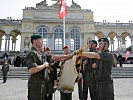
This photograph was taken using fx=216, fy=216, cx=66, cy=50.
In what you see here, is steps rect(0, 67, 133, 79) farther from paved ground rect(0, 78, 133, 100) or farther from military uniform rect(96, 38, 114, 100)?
military uniform rect(96, 38, 114, 100)

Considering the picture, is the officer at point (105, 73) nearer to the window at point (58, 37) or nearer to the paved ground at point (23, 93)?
the paved ground at point (23, 93)

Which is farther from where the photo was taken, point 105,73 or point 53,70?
point 53,70

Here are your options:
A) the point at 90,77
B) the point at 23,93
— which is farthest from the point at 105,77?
the point at 23,93

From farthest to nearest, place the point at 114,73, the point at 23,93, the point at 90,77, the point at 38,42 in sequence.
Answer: the point at 114,73 → the point at 23,93 → the point at 90,77 → the point at 38,42

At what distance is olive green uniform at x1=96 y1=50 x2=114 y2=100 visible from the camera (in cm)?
407

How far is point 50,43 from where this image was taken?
129ft

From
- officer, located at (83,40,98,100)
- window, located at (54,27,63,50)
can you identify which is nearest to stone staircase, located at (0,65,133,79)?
officer, located at (83,40,98,100)

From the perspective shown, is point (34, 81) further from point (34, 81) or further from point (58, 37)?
point (58, 37)

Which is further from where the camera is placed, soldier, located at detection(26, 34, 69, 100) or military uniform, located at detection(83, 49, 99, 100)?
military uniform, located at detection(83, 49, 99, 100)

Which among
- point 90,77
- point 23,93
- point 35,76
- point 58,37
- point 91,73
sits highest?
point 58,37

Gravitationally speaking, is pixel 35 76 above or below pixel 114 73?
above

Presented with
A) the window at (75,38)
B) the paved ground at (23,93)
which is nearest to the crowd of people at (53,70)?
the paved ground at (23,93)

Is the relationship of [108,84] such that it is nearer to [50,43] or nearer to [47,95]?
[47,95]

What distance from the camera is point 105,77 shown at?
4.15 metres
